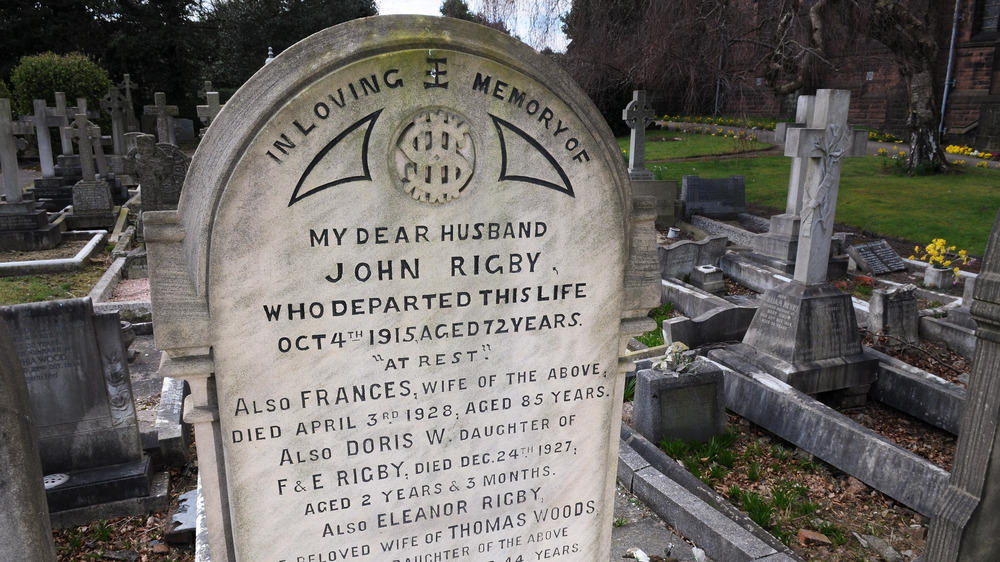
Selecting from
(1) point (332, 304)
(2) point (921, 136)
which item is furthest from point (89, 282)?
(2) point (921, 136)

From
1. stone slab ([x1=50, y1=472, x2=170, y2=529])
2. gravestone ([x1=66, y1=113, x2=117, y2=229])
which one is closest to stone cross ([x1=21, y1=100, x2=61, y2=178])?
gravestone ([x1=66, y1=113, x2=117, y2=229])

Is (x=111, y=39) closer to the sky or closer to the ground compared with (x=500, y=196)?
closer to the sky

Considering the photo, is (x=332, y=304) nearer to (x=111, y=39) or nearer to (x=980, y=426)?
(x=980, y=426)

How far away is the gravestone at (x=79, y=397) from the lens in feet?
15.2

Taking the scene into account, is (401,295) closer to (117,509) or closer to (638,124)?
(117,509)

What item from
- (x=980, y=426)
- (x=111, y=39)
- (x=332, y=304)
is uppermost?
(x=111, y=39)

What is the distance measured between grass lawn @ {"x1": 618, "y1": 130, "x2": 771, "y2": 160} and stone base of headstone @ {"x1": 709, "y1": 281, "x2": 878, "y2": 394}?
49.5 feet

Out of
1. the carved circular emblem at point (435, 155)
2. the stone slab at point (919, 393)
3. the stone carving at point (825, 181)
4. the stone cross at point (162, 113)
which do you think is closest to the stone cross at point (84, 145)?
the stone cross at point (162, 113)

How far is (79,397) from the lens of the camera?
476 centimetres

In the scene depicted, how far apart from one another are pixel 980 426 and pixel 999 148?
76.3 ft

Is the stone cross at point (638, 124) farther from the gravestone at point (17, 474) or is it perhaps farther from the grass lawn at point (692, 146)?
the gravestone at point (17, 474)

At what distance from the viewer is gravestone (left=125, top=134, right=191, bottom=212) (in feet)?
30.9

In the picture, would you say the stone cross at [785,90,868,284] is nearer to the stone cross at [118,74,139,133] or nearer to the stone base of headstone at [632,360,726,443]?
the stone base of headstone at [632,360,726,443]

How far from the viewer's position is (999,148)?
21.2 metres
